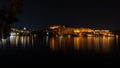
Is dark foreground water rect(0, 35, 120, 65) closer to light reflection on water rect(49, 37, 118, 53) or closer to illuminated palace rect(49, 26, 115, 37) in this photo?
light reflection on water rect(49, 37, 118, 53)

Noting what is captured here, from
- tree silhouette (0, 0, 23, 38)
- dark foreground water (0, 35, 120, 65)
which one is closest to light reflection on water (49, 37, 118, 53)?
dark foreground water (0, 35, 120, 65)

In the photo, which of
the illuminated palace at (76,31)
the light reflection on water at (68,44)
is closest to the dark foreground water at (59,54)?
the light reflection on water at (68,44)

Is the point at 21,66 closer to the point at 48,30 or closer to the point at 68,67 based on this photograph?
the point at 68,67

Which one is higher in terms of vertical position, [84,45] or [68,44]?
[68,44]

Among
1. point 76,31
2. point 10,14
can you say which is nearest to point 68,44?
point 10,14

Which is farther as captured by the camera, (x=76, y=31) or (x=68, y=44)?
(x=76, y=31)

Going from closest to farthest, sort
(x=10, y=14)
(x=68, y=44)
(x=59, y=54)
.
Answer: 1. (x=10, y=14)
2. (x=59, y=54)
3. (x=68, y=44)

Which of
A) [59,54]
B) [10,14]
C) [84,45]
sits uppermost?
[10,14]

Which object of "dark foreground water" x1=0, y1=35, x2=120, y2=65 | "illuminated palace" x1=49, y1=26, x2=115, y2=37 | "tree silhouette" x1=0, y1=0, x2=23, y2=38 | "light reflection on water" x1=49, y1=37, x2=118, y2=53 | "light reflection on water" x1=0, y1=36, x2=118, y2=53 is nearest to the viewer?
"tree silhouette" x1=0, y1=0, x2=23, y2=38

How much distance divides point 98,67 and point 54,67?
565cm

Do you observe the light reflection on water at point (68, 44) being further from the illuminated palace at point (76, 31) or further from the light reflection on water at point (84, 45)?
the illuminated palace at point (76, 31)

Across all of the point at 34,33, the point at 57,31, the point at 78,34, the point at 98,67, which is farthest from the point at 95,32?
the point at 98,67

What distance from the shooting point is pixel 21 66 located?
1262 inches

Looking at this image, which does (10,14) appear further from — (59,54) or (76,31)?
(76,31)
